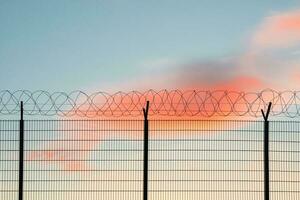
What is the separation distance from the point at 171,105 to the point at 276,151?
3.45 m

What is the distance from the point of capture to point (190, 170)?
22.3m

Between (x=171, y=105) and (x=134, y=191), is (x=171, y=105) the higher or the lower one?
the higher one

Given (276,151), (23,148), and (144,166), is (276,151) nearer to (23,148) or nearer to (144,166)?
(144,166)

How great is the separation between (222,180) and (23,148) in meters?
5.86

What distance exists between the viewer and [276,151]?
22.9 meters

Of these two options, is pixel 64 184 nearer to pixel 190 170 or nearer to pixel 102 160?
pixel 102 160

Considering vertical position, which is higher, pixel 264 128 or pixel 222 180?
pixel 264 128

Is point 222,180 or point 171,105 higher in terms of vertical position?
point 171,105

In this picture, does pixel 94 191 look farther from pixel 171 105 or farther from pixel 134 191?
pixel 171 105

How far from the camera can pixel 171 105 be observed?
2220cm

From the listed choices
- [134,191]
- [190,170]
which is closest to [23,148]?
[134,191]

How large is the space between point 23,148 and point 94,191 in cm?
246

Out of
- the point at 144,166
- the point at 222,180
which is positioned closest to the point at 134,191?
the point at 144,166

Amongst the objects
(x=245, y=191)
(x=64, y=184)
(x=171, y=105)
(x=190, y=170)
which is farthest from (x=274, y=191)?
(x=64, y=184)
